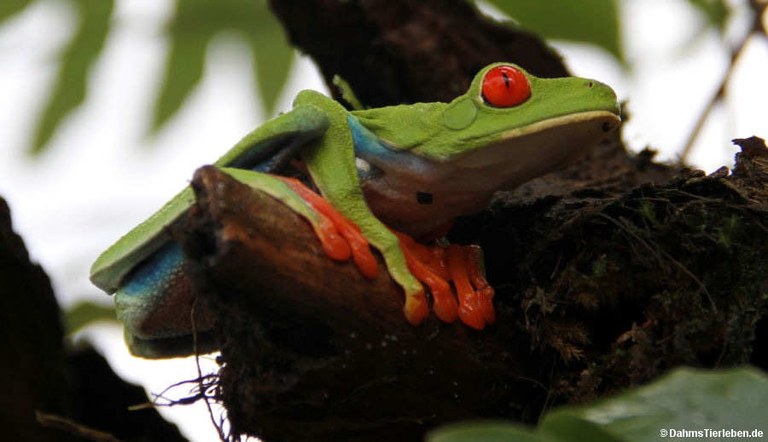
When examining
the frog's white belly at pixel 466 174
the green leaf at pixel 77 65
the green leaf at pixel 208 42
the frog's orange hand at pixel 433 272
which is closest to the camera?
the frog's orange hand at pixel 433 272

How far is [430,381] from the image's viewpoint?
227 cm

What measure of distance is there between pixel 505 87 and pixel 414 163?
1.04 ft

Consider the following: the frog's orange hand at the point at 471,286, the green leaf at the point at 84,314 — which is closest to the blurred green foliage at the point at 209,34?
the green leaf at the point at 84,314

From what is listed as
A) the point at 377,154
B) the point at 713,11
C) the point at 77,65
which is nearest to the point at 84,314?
the point at 77,65

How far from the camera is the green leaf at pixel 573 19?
3.44 meters

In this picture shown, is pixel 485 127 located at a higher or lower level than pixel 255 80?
lower

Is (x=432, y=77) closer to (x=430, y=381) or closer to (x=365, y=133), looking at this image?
(x=365, y=133)

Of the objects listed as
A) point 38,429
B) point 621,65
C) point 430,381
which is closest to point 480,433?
point 430,381

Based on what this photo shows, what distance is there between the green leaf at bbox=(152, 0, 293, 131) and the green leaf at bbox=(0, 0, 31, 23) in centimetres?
57

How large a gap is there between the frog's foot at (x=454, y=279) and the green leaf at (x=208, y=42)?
1.43 m

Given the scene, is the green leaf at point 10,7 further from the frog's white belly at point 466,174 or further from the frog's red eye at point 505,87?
the frog's red eye at point 505,87

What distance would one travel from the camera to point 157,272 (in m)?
2.48

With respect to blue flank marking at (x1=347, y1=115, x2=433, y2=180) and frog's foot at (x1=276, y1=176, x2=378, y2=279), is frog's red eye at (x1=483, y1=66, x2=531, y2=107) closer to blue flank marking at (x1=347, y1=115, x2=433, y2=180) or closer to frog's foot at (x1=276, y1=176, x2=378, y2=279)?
blue flank marking at (x1=347, y1=115, x2=433, y2=180)

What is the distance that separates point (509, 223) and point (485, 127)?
41cm
